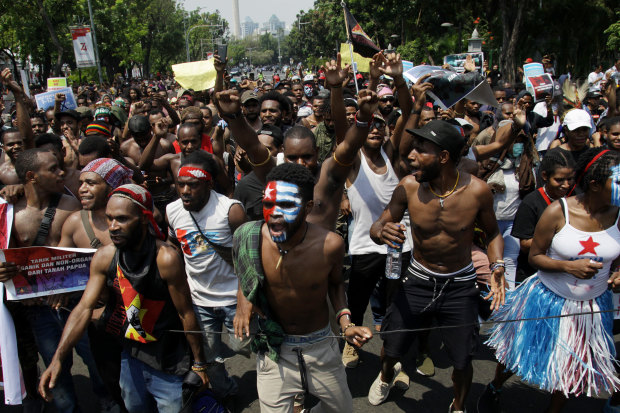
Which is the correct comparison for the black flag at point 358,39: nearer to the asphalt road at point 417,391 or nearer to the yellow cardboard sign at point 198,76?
the yellow cardboard sign at point 198,76

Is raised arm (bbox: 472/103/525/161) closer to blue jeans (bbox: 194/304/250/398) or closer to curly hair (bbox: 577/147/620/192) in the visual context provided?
curly hair (bbox: 577/147/620/192)

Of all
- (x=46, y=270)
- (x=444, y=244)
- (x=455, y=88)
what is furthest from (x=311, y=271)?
(x=455, y=88)

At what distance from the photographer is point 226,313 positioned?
152 inches

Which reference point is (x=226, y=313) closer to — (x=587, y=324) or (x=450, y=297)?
(x=450, y=297)

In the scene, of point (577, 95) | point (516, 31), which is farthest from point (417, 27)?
point (577, 95)

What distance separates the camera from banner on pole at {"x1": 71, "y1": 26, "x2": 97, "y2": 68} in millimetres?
21266

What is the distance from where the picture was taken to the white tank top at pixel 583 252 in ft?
11.3

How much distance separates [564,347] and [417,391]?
129 cm

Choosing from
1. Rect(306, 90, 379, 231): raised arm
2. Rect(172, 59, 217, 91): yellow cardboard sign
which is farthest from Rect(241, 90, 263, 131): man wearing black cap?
Rect(306, 90, 379, 231): raised arm

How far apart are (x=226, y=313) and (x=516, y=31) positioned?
21.2 m

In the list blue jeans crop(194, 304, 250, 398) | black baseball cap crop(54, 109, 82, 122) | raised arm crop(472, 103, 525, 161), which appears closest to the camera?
blue jeans crop(194, 304, 250, 398)

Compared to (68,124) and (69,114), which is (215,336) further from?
(69,114)

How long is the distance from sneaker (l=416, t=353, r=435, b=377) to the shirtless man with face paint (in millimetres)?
1556

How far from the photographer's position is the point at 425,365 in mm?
4539
